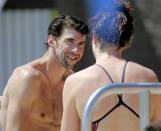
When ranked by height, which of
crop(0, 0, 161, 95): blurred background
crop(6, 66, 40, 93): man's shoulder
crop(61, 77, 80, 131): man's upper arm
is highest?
crop(0, 0, 161, 95): blurred background

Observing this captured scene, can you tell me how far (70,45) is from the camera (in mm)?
4305

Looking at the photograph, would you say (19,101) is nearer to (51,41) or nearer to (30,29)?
(51,41)

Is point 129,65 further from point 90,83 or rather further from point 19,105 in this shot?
point 19,105

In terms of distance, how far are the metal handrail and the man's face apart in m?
1.19

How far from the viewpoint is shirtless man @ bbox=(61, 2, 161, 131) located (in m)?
3.30

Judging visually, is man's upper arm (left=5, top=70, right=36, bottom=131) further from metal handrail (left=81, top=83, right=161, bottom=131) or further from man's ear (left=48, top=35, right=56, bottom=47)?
metal handrail (left=81, top=83, right=161, bottom=131)

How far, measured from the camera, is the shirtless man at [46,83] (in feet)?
14.2

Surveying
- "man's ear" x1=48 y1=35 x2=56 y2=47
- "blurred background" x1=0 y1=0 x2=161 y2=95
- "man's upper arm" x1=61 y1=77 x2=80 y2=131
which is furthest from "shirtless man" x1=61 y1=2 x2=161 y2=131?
"blurred background" x1=0 y1=0 x2=161 y2=95

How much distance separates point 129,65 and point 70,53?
0.98 m

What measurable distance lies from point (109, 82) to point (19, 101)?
1274mm

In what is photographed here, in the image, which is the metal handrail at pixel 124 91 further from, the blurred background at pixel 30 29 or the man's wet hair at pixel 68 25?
the blurred background at pixel 30 29

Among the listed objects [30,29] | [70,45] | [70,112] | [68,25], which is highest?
[30,29]

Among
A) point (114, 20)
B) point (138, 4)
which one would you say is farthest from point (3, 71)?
point (114, 20)

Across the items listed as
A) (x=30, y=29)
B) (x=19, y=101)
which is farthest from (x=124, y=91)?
(x=30, y=29)
